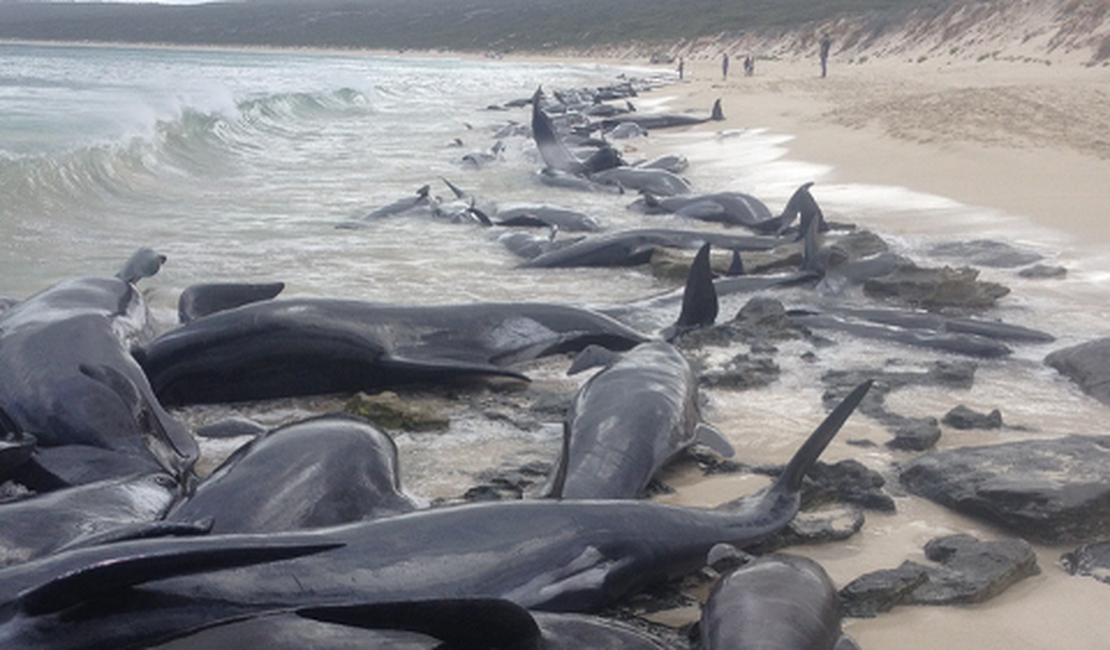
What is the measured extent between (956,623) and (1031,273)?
4931 mm

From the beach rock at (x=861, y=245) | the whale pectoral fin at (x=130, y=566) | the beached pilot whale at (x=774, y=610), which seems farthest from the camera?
the beach rock at (x=861, y=245)

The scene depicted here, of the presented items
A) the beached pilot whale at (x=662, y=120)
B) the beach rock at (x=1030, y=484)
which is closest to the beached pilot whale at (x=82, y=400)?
the beach rock at (x=1030, y=484)

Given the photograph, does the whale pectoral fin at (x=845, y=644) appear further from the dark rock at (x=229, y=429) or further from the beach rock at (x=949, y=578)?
the dark rock at (x=229, y=429)

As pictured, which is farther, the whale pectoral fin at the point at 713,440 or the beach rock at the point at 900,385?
the beach rock at the point at 900,385

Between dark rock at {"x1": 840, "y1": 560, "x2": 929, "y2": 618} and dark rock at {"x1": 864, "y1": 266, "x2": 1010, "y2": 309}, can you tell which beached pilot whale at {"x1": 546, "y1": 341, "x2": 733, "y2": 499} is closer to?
dark rock at {"x1": 840, "y1": 560, "x2": 929, "y2": 618}

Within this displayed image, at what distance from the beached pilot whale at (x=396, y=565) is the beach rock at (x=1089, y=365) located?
2.07 meters

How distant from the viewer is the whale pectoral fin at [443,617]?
1.89m

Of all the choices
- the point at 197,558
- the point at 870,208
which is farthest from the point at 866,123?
the point at 197,558

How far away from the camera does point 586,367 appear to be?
4750 mm

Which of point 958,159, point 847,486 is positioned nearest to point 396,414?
point 847,486

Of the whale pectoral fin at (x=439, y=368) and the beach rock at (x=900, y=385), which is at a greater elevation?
the whale pectoral fin at (x=439, y=368)

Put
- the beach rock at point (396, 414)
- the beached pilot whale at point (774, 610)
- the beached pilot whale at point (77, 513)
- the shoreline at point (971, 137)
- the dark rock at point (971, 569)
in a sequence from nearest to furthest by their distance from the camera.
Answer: the beached pilot whale at point (774, 610) → the beached pilot whale at point (77, 513) → the dark rock at point (971, 569) → the beach rock at point (396, 414) → the shoreline at point (971, 137)

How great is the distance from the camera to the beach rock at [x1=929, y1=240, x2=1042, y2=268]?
752cm

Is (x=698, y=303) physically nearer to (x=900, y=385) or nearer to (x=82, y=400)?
(x=900, y=385)
